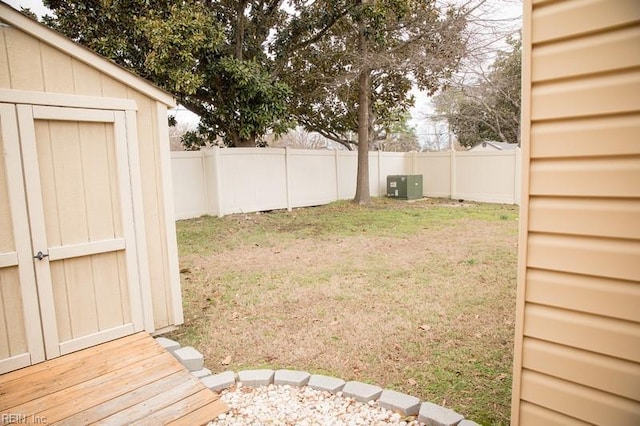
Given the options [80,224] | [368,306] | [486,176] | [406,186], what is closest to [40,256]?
[80,224]

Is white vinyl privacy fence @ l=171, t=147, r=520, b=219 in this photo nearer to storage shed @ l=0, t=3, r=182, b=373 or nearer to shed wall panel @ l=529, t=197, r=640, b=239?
storage shed @ l=0, t=3, r=182, b=373

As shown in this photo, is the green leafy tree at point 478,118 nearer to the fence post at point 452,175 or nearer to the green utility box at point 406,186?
the fence post at point 452,175

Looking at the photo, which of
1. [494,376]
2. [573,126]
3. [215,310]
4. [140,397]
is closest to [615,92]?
[573,126]

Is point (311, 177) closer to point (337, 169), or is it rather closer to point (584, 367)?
point (337, 169)

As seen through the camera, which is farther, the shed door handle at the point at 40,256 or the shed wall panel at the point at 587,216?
the shed door handle at the point at 40,256

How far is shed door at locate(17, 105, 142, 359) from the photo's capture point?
2.88 metres

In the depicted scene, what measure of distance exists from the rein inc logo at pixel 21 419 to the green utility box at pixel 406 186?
11.8 m

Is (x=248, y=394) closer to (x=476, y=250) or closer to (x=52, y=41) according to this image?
(x=52, y=41)

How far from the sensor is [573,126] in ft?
5.05

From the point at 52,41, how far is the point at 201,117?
8568mm

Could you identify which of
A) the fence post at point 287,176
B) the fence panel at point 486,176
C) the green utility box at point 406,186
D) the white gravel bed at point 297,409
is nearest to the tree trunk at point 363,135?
the green utility box at point 406,186

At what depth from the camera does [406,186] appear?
13.0m

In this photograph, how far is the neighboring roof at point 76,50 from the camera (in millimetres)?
2674

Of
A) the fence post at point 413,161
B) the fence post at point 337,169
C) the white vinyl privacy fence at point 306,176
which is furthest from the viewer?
the fence post at point 413,161
